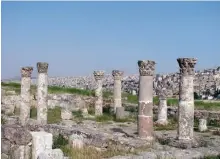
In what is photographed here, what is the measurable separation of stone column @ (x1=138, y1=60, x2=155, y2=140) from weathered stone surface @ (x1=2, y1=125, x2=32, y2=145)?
5419 millimetres

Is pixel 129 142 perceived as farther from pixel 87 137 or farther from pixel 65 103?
pixel 65 103

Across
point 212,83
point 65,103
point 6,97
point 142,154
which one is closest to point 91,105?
point 65,103

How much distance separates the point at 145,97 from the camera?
48.2ft

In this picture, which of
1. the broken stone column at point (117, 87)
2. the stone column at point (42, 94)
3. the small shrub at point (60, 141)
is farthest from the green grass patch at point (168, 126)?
the small shrub at point (60, 141)

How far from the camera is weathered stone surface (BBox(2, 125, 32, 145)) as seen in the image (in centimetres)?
1000

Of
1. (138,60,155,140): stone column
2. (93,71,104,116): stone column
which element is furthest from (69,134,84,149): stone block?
(93,71,104,116): stone column

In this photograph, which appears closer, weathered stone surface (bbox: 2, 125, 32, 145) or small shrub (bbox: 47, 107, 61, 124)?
weathered stone surface (bbox: 2, 125, 32, 145)

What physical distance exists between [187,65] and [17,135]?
21.3ft

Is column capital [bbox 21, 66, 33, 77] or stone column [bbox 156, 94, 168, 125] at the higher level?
column capital [bbox 21, 66, 33, 77]

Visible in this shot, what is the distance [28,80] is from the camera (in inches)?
785

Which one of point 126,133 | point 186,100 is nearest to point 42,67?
point 126,133

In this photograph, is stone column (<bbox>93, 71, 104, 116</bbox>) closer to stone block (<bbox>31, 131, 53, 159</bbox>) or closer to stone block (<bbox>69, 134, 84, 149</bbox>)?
stone block (<bbox>69, 134, 84, 149</bbox>)

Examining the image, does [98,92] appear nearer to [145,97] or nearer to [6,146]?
[145,97]

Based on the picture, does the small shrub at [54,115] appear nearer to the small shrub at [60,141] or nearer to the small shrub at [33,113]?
the small shrub at [33,113]
